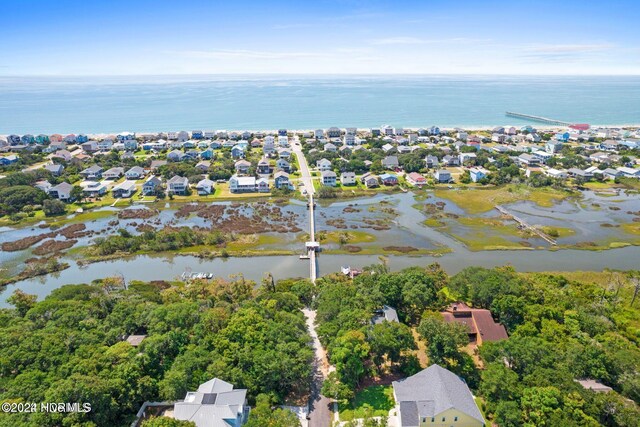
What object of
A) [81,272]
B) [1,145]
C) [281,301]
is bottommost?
[81,272]

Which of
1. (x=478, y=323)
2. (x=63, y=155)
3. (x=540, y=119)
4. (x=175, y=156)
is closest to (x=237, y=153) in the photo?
(x=175, y=156)

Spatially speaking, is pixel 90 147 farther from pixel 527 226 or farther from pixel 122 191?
pixel 527 226

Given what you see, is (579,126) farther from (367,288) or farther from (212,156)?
(367,288)

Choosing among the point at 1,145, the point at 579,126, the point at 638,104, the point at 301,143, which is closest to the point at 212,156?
the point at 301,143

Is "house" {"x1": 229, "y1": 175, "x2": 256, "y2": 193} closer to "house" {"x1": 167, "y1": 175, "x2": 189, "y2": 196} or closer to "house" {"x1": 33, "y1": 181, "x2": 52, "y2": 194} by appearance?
"house" {"x1": 167, "y1": 175, "x2": 189, "y2": 196}

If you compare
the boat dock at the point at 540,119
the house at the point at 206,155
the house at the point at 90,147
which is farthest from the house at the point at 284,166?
the boat dock at the point at 540,119

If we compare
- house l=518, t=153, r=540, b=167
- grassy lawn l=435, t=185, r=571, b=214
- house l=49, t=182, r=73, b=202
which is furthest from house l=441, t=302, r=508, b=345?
house l=49, t=182, r=73, b=202

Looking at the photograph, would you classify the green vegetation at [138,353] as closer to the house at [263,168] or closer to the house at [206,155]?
the house at [263,168]
